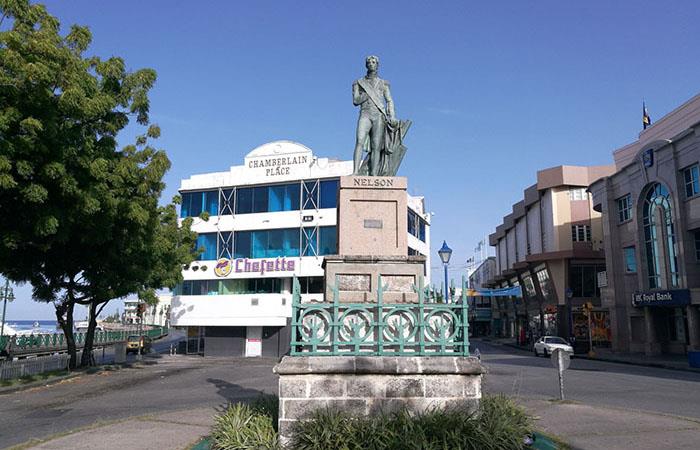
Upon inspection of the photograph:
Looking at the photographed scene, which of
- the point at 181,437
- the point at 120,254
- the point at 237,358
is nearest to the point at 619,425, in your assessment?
the point at 181,437

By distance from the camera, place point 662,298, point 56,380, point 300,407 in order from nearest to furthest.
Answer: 1. point 300,407
2. point 56,380
3. point 662,298

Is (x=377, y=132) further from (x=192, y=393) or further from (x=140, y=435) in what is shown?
(x=192, y=393)

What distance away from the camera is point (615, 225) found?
127ft

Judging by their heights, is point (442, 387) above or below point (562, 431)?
above

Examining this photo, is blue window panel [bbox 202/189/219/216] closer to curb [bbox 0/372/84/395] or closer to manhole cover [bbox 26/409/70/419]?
curb [bbox 0/372/84/395]

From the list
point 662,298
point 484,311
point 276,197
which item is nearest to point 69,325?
point 276,197

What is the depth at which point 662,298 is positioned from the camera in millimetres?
31359

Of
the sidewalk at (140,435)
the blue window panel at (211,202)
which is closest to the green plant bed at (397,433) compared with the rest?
the sidewalk at (140,435)

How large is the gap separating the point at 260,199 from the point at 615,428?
107ft

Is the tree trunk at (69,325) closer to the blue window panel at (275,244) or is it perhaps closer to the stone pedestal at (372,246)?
the blue window panel at (275,244)

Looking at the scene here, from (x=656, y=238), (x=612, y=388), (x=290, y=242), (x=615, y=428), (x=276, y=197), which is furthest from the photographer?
(x=276, y=197)

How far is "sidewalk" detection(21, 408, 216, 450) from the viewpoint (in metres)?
8.55

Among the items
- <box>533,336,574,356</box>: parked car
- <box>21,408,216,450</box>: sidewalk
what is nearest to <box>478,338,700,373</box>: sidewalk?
<box>533,336,574,356</box>: parked car

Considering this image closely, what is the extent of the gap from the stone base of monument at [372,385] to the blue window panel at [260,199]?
33345 millimetres
